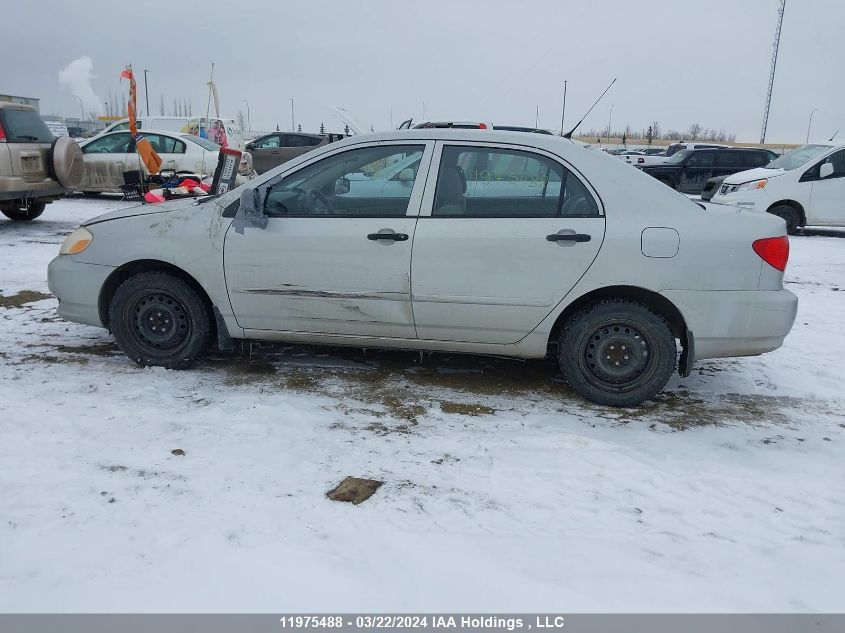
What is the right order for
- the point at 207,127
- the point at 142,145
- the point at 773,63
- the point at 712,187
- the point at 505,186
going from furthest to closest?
the point at 773,63 < the point at 207,127 < the point at 712,187 < the point at 142,145 < the point at 505,186

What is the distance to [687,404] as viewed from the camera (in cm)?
413

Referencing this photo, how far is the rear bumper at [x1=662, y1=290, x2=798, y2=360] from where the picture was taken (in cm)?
375

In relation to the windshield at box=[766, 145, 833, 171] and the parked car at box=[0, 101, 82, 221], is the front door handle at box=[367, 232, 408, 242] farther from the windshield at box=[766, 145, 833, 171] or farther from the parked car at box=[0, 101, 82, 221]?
the windshield at box=[766, 145, 833, 171]

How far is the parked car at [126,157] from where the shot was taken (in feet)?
44.3

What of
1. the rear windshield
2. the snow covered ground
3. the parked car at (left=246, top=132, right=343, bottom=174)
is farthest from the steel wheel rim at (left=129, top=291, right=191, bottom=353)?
the parked car at (left=246, top=132, right=343, bottom=174)

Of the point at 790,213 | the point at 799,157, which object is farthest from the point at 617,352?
the point at 799,157

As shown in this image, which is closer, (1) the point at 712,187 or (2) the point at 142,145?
(2) the point at 142,145

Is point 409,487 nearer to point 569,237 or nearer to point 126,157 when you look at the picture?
point 569,237

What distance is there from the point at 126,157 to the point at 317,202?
36.7 ft

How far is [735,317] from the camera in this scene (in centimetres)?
377

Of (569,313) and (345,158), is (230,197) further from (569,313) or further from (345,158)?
(569,313)

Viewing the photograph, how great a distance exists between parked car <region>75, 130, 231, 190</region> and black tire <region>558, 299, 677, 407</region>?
1128cm

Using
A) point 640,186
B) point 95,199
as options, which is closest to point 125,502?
point 640,186
